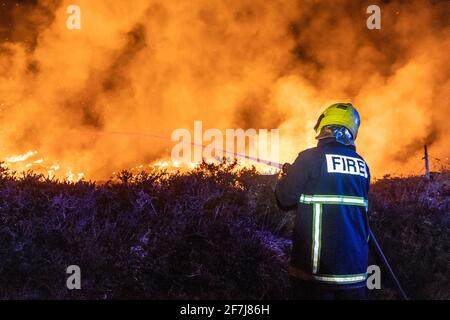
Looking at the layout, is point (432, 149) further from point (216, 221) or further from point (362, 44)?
point (216, 221)

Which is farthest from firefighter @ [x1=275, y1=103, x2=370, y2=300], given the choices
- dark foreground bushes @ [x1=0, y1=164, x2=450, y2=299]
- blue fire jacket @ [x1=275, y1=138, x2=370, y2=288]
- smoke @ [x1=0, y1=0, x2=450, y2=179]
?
smoke @ [x1=0, y1=0, x2=450, y2=179]

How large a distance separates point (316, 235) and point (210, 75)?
967 centimetres

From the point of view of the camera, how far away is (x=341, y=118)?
356 cm

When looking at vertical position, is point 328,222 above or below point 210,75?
below

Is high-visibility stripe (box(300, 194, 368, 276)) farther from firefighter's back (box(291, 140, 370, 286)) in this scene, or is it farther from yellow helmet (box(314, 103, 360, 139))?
yellow helmet (box(314, 103, 360, 139))

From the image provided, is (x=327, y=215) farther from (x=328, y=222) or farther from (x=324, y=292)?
(x=324, y=292)

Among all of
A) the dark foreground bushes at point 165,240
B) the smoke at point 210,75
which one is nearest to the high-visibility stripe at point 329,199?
the dark foreground bushes at point 165,240

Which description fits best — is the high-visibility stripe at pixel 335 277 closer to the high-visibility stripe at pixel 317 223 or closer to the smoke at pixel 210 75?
→ the high-visibility stripe at pixel 317 223

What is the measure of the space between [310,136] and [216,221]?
751 centimetres

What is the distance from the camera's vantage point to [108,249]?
4.02 metres

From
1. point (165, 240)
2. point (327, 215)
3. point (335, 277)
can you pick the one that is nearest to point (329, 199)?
point (327, 215)

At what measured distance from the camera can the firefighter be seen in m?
3.18

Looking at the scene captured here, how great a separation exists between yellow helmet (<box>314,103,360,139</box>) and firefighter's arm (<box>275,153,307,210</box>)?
18.9 inches

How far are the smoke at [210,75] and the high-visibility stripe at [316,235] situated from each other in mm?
7658
